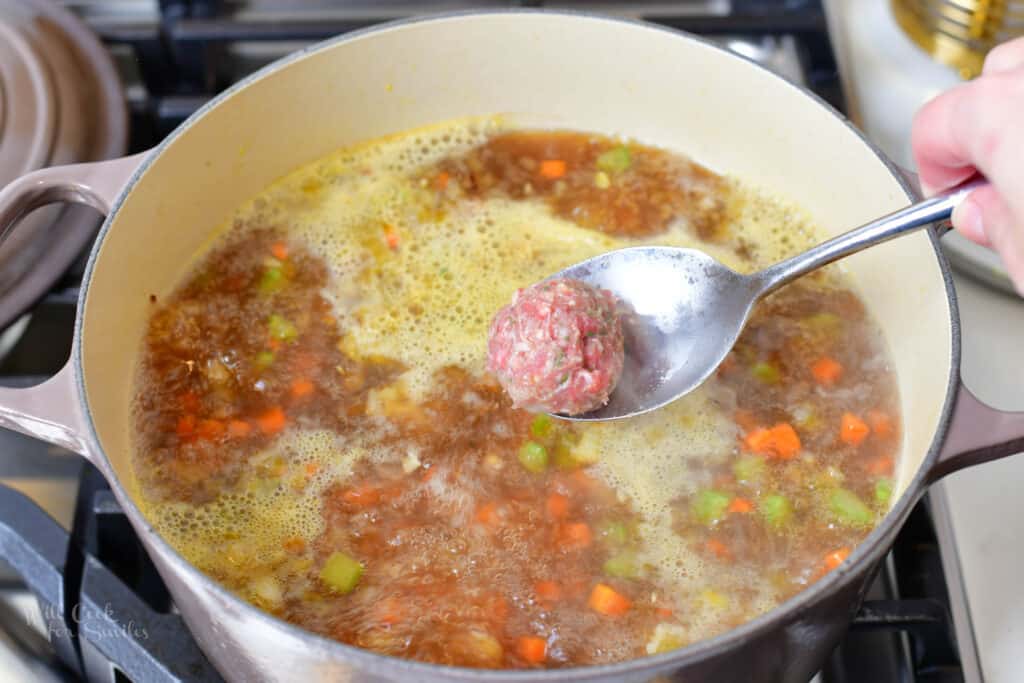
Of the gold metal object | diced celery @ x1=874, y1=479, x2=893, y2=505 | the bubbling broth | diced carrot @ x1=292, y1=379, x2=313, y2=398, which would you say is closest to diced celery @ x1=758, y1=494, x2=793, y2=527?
the bubbling broth

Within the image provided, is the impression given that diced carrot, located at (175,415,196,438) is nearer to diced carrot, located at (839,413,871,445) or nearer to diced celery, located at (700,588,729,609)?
diced celery, located at (700,588,729,609)

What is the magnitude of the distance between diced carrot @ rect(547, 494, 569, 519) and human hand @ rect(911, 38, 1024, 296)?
52cm

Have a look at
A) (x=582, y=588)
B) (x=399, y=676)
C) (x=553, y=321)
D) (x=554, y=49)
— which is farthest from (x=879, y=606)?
(x=554, y=49)

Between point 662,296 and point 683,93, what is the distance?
36 cm

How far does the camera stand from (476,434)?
1241 millimetres

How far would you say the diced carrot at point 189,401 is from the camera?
4.17 ft

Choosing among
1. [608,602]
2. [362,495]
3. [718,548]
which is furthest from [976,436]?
[362,495]

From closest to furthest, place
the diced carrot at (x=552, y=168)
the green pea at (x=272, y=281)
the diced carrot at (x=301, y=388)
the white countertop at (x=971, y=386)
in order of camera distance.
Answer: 1. the white countertop at (x=971, y=386)
2. the diced carrot at (x=301, y=388)
3. the green pea at (x=272, y=281)
4. the diced carrot at (x=552, y=168)

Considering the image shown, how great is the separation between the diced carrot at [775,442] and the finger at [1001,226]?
A: 0.35 m

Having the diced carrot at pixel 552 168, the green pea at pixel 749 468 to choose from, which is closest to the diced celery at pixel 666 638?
the green pea at pixel 749 468

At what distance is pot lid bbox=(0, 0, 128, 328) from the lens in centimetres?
132

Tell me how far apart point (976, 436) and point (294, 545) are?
0.73 m

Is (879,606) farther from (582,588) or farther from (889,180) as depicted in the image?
(889,180)

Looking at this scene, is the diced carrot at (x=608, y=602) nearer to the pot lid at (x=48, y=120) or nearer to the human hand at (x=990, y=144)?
the human hand at (x=990, y=144)
